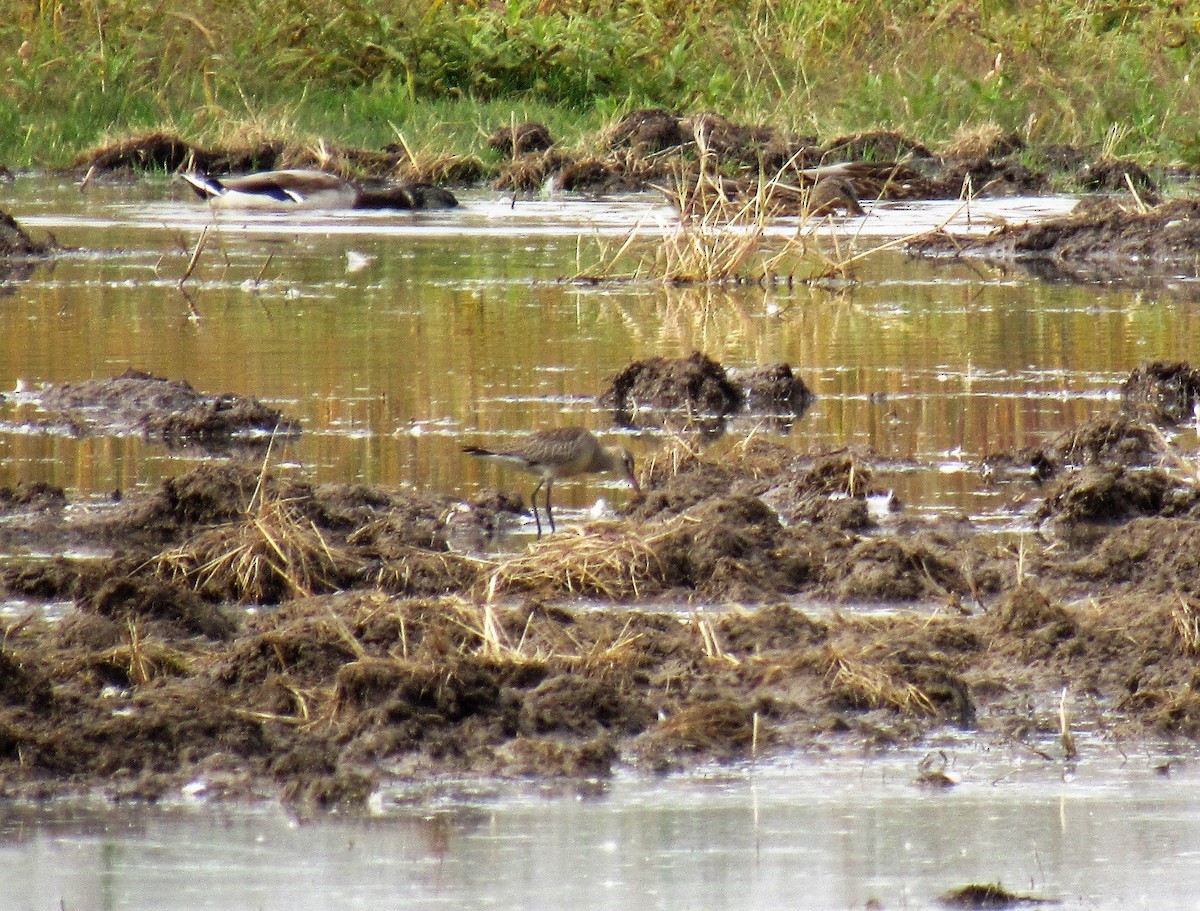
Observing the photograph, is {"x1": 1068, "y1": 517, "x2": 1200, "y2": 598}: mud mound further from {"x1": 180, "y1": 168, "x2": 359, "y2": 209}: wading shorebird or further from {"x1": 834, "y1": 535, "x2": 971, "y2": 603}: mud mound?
{"x1": 180, "y1": 168, "x2": 359, "y2": 209}: wading shorebird

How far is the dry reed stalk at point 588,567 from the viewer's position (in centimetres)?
673

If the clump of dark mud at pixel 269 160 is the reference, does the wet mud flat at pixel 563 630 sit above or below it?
below

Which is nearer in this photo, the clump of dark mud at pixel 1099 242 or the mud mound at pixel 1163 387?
the mud mound at pixel 1163 387

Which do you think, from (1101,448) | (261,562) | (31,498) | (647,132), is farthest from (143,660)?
(647,132)

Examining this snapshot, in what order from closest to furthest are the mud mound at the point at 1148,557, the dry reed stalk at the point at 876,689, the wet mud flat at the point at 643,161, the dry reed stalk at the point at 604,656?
the dry reed stalk at the point at 876,689 < the dry reed stalk at the point at 604,656 < the mud mound at the point at 1148,557 < the wet mud flat at the point at 643,161

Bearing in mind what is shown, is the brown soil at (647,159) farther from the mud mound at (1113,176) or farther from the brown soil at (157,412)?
the brown soil at (157,412)

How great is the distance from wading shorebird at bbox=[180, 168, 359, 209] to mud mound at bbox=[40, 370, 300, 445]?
36.2ft

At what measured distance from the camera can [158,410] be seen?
998 centimetres

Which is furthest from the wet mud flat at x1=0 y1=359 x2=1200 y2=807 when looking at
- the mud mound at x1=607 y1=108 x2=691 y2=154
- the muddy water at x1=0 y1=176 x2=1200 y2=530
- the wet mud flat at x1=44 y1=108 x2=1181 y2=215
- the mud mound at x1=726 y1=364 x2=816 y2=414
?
the mud mound at x1=607 y1=108 x2=691 y2=154

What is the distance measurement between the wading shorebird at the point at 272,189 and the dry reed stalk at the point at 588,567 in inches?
589

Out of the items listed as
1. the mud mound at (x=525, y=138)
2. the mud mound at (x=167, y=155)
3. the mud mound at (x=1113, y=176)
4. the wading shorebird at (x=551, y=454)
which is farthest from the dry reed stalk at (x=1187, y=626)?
the mud mound at (x=167, y=155)

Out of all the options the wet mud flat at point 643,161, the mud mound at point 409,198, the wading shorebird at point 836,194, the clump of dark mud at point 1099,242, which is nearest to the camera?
the clump of dark mud at point 1099,242

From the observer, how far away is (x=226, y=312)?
13695 mm

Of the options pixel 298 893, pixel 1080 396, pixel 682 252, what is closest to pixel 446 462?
pixel 1080 396
